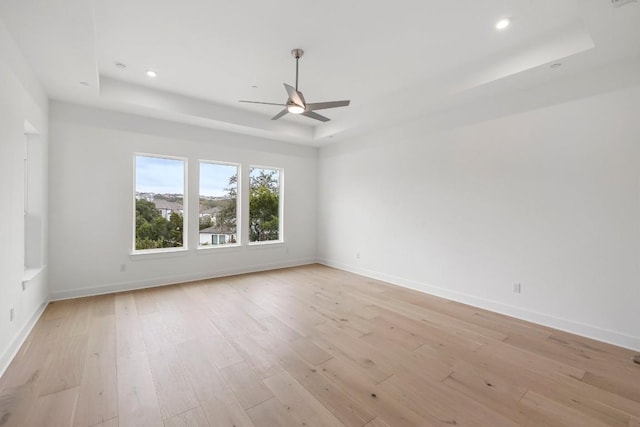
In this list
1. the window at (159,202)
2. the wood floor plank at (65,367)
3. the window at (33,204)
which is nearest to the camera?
the wood floor plank at (65,367)

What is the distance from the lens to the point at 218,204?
18.5ft

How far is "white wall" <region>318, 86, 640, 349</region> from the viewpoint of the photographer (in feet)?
9.70

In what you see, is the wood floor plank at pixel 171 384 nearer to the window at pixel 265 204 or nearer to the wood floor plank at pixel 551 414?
the wood floor plank at pixel 551 414

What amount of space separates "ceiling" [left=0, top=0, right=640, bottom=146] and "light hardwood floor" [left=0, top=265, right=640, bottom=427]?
9.51 feet

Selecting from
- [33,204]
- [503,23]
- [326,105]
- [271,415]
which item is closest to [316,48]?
[326,105]

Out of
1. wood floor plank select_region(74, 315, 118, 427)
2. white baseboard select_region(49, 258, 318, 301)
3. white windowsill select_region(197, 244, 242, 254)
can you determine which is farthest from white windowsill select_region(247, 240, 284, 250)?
wood floor plank select_region(74, 315, 118, 427)

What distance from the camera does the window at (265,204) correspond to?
240 inches

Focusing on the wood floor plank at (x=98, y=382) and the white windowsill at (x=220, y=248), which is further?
the white windowsill at (x=220, y=248)

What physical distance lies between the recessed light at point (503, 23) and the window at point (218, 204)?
15.4 ft

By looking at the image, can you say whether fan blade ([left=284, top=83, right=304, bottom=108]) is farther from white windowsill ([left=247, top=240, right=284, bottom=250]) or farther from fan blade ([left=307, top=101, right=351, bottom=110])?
white windowsill ([left=247, top=240, right=284, bottom=250])

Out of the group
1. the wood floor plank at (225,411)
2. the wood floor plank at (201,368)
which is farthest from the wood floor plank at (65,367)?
the wood floor plank at (225,411)

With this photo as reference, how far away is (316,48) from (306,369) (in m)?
3.31

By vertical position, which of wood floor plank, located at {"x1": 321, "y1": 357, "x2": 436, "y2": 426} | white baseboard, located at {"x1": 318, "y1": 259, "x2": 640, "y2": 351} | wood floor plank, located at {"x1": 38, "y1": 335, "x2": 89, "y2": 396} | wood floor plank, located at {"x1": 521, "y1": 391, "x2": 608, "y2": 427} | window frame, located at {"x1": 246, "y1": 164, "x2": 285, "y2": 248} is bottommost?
wood floor plank, located at {"x1": 521, "y1": 391, "x2": 608, "y2": 427}

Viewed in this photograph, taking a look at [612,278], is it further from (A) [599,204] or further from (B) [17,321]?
(B) [17,321]
